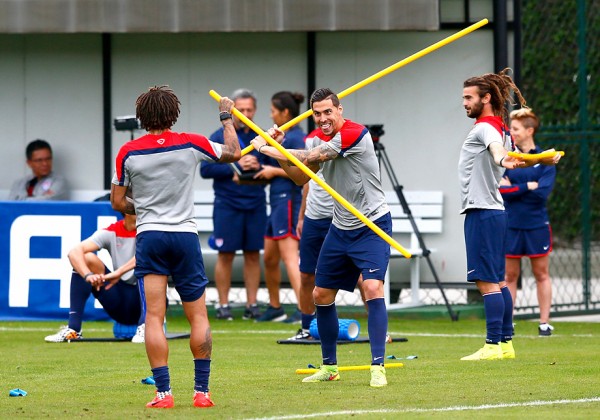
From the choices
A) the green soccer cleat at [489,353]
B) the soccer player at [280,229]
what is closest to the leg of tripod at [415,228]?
the soccer player at [280,229]

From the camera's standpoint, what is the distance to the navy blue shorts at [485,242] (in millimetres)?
9398

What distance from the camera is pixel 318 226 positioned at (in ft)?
34.1

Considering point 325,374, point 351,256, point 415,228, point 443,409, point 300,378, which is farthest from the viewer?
point 415,228

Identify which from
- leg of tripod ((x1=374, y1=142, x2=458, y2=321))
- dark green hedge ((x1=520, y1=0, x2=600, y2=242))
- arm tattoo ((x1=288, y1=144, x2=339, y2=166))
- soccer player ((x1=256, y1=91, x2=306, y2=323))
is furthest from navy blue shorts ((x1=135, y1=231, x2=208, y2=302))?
dark green hedge ((x1=520, y1=0, x2=600, y2=242))

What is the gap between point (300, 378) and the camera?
8359mm

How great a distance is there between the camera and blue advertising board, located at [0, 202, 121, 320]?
12781 millimetres

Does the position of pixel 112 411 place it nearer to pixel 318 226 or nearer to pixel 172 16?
pixel 318 226

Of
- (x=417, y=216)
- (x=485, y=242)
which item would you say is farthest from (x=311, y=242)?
(x=417, y=216)

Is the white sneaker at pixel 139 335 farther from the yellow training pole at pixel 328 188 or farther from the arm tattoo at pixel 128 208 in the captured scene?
the arm tattoo at pixel 128 208

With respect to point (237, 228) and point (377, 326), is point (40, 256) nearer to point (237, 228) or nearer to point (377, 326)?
point (237, 228)

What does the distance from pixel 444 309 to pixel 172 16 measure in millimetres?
4052

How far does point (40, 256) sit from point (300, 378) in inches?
204

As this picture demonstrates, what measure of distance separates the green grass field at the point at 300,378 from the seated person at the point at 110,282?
1.01 feet

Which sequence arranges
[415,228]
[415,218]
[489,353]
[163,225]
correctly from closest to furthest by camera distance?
1. [163,225]
2. [489,353]
3. [415,228]
4. [415,218]
